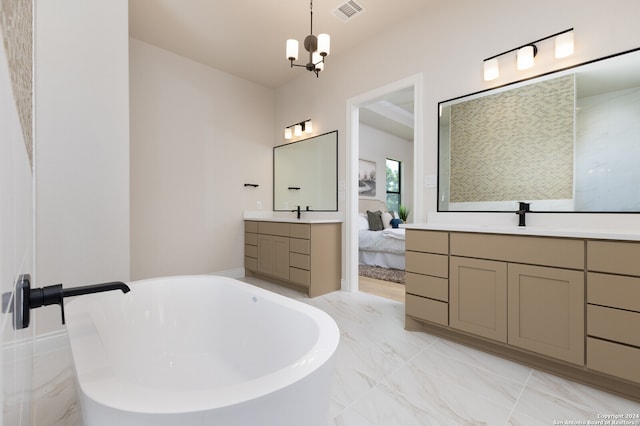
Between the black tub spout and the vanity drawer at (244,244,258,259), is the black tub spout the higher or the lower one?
the higher one

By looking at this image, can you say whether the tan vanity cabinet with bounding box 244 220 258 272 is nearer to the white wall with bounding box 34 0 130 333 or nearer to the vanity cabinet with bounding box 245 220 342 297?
the vanity cabinet with bounding box 245 220 342 297

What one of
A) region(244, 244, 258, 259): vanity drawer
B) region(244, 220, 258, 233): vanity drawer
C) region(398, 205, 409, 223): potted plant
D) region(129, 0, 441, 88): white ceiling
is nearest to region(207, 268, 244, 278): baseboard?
region(244, 244, 258, 259): vanity drawer

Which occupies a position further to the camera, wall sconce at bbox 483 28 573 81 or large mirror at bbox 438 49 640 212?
wall sconce at bbox 483 28 573 81

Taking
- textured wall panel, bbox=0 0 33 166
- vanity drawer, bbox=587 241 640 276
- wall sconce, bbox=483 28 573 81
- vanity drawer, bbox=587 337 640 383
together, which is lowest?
vanity drawer, bbox=587 337 640 383

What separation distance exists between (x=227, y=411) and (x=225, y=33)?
3.50 m

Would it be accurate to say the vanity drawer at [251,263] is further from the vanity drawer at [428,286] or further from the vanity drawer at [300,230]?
the vanity drawer at [428,286]

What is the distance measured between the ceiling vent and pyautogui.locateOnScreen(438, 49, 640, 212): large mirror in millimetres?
1237

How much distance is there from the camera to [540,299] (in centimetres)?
169

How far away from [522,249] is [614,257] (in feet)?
1.29

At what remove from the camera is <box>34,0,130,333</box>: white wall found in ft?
6.30

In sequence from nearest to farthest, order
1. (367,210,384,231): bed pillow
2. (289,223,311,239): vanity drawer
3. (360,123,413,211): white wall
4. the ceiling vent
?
1. the ceiling vent
2. (289,223,311,239): vanity drawer
3. (367,210,384,231): bed pillow
4. (360,123,413,211): white wall

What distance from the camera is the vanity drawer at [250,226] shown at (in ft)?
12.9

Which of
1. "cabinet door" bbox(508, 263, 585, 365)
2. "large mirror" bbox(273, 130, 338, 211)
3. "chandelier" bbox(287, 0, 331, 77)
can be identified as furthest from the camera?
"large mirror" bbox(273, 130, 338, 211)

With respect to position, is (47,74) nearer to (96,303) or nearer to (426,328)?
(96,303)
